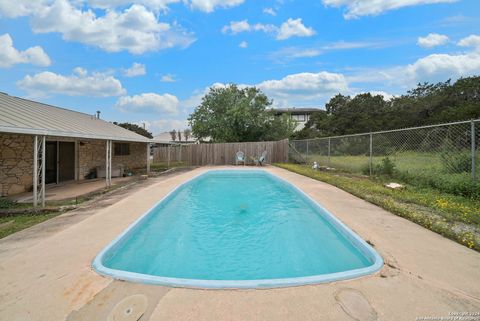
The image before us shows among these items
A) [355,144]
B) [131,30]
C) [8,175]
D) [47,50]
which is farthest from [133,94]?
[355,144]

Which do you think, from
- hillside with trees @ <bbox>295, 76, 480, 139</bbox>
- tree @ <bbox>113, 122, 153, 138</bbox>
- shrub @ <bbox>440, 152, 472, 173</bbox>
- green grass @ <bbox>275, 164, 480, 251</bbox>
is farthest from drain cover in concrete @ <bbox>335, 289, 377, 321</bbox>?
tree @ <bbox>113, 122, 153, 138</bbox>

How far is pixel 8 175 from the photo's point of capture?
722 centimetres

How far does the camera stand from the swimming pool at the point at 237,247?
293 cm

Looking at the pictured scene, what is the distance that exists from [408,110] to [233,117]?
16.3 meters

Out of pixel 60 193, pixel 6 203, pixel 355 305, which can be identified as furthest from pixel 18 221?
pixel 355 305

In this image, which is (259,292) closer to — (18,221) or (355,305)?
(355,305)

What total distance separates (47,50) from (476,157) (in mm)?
16218

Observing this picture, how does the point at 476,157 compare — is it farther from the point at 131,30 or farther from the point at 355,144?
the point at 131,30

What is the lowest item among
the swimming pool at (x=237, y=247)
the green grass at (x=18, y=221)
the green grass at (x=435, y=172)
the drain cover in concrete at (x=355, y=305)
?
the swimming pool at (x=237, y=247)

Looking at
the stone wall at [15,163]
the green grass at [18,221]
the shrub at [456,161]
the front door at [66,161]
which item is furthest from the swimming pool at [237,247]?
the front door at [66,161]

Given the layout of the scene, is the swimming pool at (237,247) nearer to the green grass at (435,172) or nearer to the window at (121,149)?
the green grass at (435,172)

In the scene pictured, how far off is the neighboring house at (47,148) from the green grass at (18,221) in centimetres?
66

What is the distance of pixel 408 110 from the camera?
2427 cm

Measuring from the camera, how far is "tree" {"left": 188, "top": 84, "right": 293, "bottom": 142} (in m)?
21.5
